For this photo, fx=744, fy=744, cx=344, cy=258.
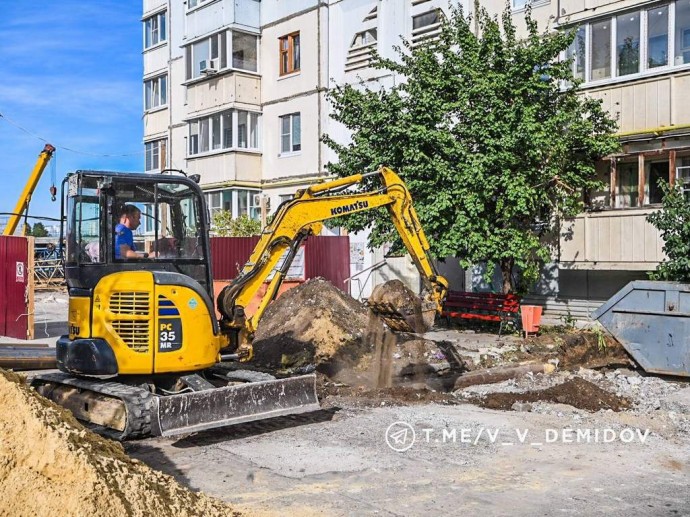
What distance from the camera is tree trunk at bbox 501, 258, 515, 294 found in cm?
1692

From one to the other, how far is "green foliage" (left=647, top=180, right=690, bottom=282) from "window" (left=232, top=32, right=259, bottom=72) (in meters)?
19.2

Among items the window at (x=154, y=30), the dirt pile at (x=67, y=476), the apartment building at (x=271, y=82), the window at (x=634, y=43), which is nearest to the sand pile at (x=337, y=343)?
the dirt pile at (x=67, y=476)

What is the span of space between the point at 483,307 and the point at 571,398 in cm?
725

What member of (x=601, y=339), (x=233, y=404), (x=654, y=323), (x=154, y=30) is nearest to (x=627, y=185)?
(x=601, y=339)

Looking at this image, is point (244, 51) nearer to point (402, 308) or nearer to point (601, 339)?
point (601, 339)

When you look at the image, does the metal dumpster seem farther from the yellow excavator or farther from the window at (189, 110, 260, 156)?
the window at (189, 110, 260, 156)

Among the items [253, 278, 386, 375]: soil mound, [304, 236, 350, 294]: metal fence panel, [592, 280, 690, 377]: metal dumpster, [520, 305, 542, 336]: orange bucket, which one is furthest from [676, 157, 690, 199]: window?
[304, 236, 350, 294]: metal fence panel

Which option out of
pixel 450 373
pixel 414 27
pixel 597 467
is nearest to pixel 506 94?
pixel 450 373

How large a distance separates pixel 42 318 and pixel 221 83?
11122 millimetres

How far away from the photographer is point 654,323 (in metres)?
11.4

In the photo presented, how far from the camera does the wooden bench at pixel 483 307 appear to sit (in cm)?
1650

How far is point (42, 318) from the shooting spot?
73.9 ft

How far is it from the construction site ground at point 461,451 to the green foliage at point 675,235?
170 centimetres

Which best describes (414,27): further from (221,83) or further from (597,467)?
(597,467)
